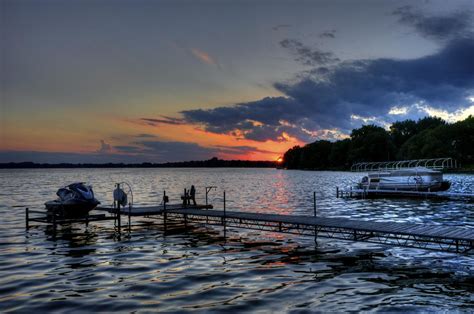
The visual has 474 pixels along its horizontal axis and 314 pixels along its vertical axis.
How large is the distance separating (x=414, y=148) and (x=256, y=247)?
140711 millimetres

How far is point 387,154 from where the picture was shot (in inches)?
7180

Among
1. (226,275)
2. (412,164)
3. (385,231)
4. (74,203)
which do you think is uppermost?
(412,164)

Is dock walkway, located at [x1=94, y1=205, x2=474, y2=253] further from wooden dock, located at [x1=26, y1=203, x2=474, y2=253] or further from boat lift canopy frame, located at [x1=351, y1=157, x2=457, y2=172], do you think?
boat lift canopy frame, located at [x1=351, y1=157, x2=457, y2=172]

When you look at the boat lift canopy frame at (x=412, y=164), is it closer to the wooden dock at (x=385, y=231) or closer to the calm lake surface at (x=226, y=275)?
the wooden dock at (x=385, y=231)

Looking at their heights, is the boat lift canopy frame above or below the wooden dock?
above

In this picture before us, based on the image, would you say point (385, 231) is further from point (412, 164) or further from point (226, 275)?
point (412, 164)

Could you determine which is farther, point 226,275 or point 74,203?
point 74,203

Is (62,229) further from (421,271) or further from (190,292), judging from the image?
(421,271)

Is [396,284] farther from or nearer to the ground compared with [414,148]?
nearer to the ground

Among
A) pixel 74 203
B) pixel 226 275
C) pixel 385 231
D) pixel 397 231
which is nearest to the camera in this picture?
pixel 226 275

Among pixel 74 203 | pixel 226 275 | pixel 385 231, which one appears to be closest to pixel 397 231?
pixel 385 231

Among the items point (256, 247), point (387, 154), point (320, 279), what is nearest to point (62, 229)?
point (256, 247)

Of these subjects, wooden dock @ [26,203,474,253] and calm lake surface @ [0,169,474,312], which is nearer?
calm lake surface @ [0,169,474,312]

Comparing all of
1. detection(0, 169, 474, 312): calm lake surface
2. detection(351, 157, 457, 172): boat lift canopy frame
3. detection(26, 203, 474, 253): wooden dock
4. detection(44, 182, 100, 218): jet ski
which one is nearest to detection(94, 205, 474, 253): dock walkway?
detection(26, 203, 474, 253): wooden dock
